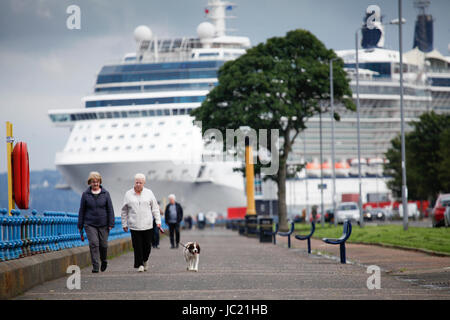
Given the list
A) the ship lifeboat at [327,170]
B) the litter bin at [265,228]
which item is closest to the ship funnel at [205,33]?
the ship lifeboat at [327,170]

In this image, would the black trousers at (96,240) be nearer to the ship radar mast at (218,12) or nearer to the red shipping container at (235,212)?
the red shipping container at (235,212)

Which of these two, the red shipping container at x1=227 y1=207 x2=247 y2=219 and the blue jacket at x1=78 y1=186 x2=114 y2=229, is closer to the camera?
the blue jacket at x1=78 y1=186 x2=114 y2=229

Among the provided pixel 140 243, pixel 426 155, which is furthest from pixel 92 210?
pixel 426 155

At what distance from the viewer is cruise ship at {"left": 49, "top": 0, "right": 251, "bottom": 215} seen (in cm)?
7688

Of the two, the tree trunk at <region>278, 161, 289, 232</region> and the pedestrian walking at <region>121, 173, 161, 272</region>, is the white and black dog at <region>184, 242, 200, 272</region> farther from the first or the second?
the tree trunk at <region>278, 161, 289, 232</region>

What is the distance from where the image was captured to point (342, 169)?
100m

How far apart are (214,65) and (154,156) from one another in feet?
41.6

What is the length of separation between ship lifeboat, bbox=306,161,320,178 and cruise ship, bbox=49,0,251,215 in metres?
14.4

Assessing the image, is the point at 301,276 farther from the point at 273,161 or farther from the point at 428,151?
the point at 428,151

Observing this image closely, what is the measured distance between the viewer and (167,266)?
1867cm

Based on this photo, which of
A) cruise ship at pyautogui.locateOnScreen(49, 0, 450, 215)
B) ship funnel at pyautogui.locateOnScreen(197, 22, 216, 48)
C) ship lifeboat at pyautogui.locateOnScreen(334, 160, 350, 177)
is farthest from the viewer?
ship lifeboat at pyautogui.locateOnScreen(334, 160, 350, 177)

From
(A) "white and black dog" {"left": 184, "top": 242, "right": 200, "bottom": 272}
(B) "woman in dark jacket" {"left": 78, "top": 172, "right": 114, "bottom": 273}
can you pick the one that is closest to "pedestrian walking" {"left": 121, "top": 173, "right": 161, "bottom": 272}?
(B) "woman in dark jacket" {"left": 78, "top": 172, "right": 114, "bottom": 273}

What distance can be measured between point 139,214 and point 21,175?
219cm
